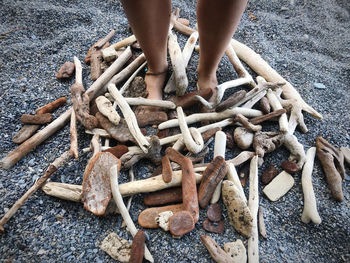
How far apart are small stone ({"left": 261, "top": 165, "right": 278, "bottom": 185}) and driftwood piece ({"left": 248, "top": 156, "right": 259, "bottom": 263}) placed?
0.05 m

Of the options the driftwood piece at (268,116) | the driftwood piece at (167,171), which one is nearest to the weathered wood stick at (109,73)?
the driftwood piece at (167,171)

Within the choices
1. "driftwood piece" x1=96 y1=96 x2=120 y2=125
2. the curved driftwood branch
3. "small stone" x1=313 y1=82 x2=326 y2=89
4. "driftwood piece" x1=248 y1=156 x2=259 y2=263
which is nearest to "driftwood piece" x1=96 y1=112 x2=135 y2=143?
"driftwood piece" x1=96 y1=96 x2=120 y2=125

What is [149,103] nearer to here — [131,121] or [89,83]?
[131,121]

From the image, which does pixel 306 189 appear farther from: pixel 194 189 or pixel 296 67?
pixel 296 67

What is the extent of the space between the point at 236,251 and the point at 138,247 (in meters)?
0.35

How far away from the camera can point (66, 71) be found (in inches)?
55.2

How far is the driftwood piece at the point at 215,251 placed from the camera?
2.74ft

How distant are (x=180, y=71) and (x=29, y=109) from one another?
32.2 inches

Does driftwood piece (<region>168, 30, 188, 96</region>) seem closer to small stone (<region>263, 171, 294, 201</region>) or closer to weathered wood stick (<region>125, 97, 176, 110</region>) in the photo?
weathered wood stick (<region>125, 97, 176, 110</region>)

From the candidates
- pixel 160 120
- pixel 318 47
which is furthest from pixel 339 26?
pixel 160 120

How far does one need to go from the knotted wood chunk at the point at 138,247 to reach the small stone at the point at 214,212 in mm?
269

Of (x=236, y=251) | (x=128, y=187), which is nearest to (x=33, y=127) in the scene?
(x=128, y=187)

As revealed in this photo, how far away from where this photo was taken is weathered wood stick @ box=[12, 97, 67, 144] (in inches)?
45.2

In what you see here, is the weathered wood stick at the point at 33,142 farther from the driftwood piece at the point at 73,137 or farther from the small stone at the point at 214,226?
the small stone at the point at 214,226
